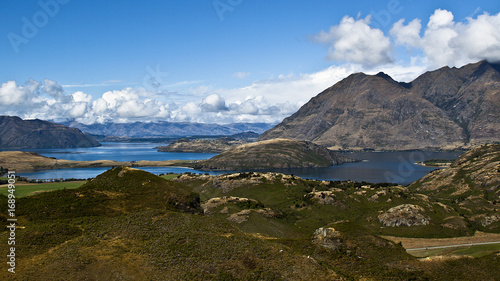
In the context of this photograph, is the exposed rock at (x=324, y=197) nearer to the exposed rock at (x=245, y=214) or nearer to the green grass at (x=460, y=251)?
the exposed rock at (x=245, y=214)

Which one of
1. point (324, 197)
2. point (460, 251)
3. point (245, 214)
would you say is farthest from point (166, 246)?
point (324, 197)

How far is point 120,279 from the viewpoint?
47.0 metres

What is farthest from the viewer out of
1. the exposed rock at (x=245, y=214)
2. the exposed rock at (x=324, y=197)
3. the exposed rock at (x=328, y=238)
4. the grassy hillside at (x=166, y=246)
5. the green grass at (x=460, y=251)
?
the exposed rock at (x=324, y=197)

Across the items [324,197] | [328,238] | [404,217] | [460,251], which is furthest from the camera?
[324,197]

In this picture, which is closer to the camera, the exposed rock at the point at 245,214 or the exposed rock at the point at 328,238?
the exposed rock at the point at 328,238

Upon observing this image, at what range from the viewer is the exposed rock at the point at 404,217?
136250 millimetres

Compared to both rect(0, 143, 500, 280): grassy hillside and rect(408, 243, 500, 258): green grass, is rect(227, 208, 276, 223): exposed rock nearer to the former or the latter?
A: rect(0, 143, 500, 280): grassy hillside

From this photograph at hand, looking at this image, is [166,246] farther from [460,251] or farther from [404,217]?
[404,217]

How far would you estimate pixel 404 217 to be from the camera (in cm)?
13788

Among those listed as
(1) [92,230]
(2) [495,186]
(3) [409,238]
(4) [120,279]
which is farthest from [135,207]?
(2) [495,186]

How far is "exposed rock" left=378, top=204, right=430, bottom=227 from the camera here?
447 feet

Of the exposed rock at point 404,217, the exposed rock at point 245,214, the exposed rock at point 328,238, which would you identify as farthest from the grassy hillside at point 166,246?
the exposed rock at point 404,217

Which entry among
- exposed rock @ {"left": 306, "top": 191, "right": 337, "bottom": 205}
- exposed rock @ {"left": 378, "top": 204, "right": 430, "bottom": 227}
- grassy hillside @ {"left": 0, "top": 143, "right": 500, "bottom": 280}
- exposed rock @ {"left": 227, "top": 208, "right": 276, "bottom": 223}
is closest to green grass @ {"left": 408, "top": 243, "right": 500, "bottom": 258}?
exposed rock @ {"left": 378, "top": 204, "right": 430, "bottom": 227}

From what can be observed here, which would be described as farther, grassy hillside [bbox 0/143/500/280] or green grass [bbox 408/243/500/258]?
green grass [bbox 408/243/500/258]
